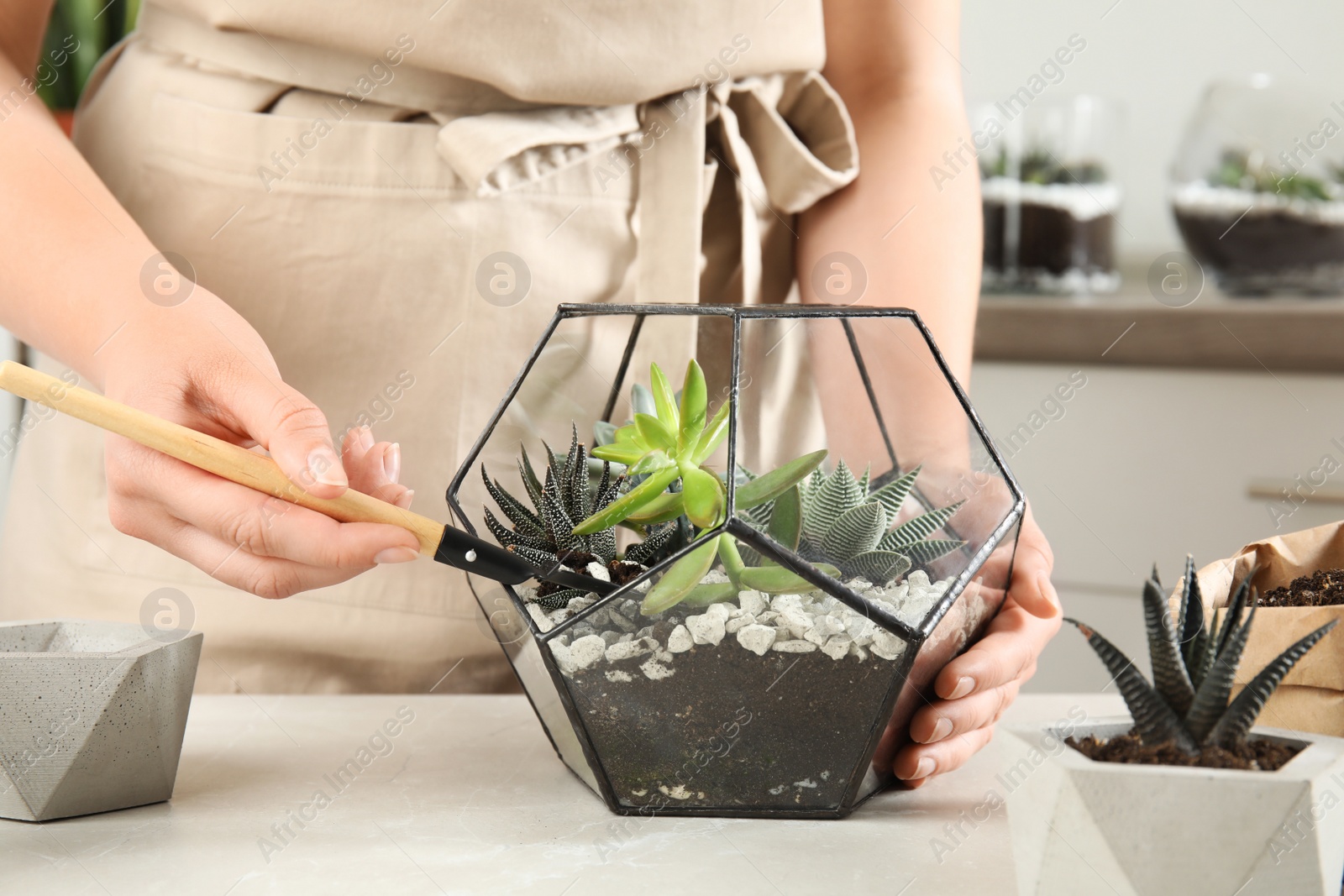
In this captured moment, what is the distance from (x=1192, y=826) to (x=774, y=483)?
18cm

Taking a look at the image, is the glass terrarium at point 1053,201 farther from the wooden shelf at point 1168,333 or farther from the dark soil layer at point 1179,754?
the dark soil layer at point 1179,754

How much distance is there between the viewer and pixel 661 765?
1.52 feet

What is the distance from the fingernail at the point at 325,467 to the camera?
1.43 feet

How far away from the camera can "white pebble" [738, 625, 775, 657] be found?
431 mm

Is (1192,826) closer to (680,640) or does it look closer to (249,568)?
(680,640)

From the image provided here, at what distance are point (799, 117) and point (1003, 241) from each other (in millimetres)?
1028

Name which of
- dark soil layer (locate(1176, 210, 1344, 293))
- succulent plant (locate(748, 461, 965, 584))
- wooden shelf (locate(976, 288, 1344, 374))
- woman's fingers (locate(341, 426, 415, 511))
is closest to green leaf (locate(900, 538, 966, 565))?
succulent plant (locate(748, 461, 965, 584))

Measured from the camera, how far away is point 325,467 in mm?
436

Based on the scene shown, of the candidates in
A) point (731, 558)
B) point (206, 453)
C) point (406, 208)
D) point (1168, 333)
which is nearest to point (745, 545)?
point (731, 558)

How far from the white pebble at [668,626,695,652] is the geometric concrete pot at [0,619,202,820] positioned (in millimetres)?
208

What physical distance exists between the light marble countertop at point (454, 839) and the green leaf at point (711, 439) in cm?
15

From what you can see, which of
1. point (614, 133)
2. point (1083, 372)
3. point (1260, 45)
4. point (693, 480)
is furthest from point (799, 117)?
point (1260, 45)

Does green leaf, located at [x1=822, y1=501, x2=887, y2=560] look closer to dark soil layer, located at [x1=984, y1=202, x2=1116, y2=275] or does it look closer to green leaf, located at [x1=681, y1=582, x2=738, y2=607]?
green leaf, located at [x1=681, y1=582, x2=738, y2=607]

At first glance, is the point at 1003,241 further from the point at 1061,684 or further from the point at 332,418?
the point at 332,418
